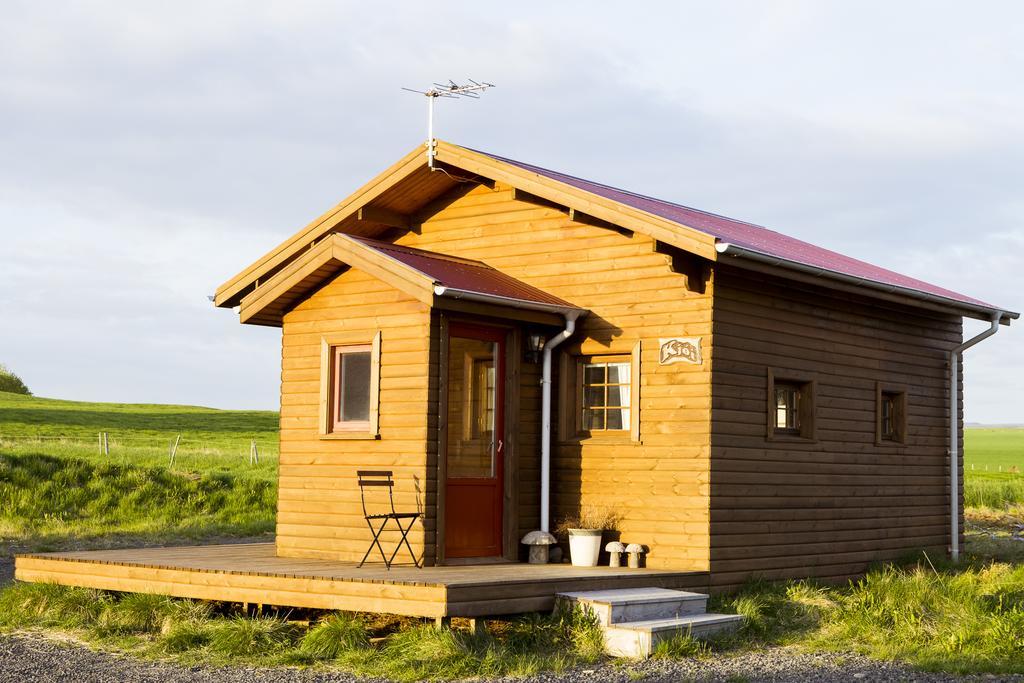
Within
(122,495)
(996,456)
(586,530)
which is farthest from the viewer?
(996,456)

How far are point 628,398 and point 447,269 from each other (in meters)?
2.12

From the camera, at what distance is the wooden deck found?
8.90 metres

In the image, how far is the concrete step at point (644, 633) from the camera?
29.3ft

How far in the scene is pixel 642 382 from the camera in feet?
37.4

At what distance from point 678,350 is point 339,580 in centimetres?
382

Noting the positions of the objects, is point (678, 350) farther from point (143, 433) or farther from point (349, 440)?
point (143, 433)

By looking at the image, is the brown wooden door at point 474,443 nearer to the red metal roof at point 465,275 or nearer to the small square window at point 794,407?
the red metal roof at point 465,275

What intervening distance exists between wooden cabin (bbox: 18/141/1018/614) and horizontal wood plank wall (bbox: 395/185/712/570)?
21mm

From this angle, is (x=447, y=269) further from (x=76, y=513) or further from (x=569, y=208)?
(x=76, y=513)

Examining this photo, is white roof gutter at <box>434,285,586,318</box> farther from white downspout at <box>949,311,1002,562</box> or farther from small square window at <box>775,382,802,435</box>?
white downspout at <box>949,311,1002,562</box>

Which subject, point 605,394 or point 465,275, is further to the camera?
point 605,394

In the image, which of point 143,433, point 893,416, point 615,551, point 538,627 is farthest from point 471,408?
point 143,433

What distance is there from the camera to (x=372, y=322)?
11281mm

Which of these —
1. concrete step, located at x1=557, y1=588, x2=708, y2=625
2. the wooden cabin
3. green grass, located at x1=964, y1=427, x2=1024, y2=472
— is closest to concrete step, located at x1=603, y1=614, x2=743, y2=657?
concrete step, located at x1=557, y1=588, x2=708, y2=625
